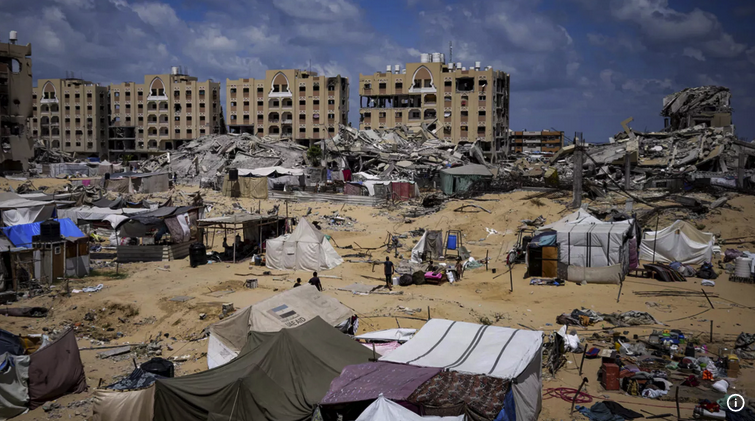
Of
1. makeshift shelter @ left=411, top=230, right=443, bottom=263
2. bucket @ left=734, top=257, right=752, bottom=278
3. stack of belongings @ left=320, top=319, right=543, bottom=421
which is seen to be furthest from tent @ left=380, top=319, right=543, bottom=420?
bucket @ left=734, top=257, right=752, bottom=278

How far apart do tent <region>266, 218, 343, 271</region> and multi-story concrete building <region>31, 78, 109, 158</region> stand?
7577 cm

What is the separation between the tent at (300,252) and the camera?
2392 cm

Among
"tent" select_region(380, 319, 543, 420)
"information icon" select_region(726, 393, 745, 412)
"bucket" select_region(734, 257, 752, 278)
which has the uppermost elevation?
"bucket" select_region(734, 257, 752, 278)

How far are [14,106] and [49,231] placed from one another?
5058cm

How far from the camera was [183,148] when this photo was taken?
66.1 meters

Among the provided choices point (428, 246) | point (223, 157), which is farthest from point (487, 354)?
point (223, 157)

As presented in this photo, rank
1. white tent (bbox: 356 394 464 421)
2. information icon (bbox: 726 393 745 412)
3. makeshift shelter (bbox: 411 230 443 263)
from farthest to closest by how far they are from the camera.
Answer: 1. makeshift shelter (bbox: 411 230 443 263)
2. information icon (bbox: 726 393 745 412)
3. white tent (bbox: 356 394 464 421)

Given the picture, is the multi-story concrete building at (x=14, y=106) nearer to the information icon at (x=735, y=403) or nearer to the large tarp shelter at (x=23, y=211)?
the large tarp shelter at (x=23, y=211)

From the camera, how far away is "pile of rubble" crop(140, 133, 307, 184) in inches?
2298

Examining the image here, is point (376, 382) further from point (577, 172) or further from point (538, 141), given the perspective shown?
point (538, 141)

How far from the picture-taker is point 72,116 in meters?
90.2

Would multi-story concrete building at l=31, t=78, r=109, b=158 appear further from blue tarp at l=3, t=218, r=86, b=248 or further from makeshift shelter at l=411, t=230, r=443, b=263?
makeshift shelter at l=411, t=230, r=443, b=263

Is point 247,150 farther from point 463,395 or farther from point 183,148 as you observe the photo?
point 463,395

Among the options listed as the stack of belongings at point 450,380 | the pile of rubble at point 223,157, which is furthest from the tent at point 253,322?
the pile of rubble at point 223,157
